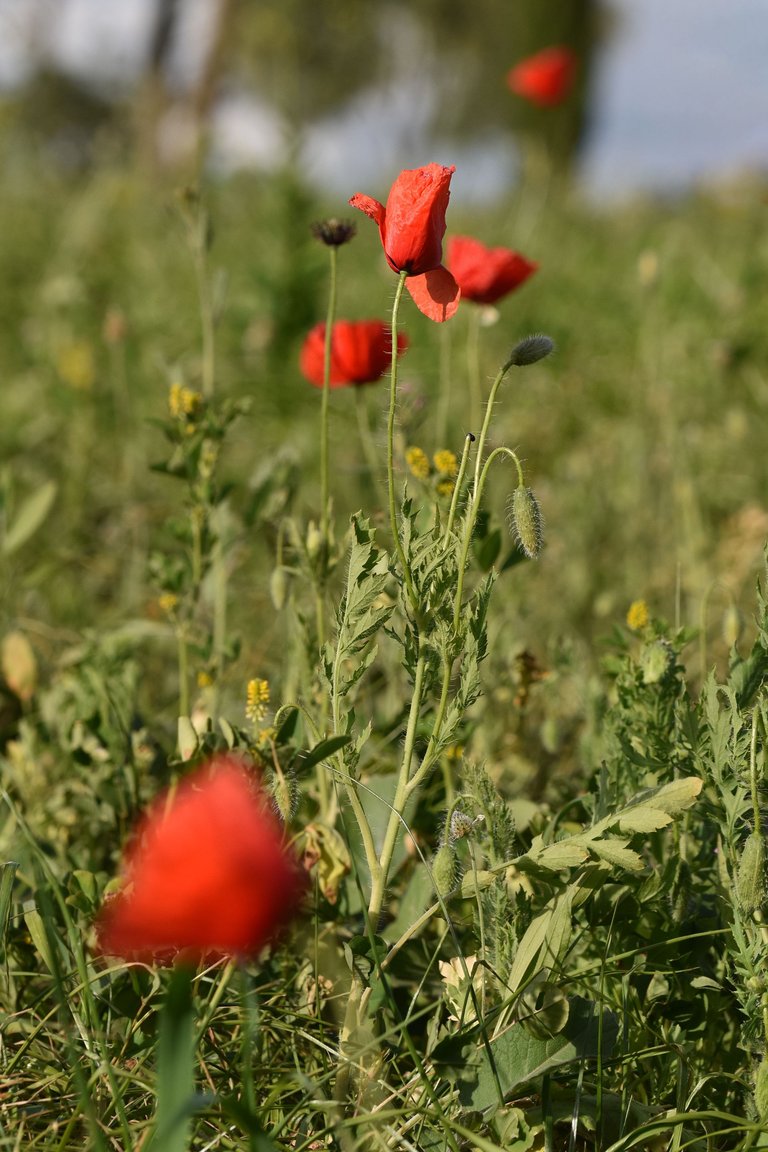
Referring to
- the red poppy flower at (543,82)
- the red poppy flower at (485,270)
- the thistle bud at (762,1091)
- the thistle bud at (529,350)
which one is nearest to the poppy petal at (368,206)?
the thistle bud at (529,350)

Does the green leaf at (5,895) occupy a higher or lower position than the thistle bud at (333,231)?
lower

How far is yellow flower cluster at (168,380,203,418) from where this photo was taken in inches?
62.4

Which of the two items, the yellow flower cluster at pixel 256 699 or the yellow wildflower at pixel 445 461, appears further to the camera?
the yellow wildflower at pixel 445 461

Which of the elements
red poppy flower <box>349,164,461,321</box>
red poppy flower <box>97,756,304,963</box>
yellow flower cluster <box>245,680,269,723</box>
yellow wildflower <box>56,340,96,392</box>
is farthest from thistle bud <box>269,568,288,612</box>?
yellow wildflower <box>56,340,96,392</box>

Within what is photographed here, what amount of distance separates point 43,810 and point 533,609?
1.18m

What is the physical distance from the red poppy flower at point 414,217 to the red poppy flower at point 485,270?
0.48 meters

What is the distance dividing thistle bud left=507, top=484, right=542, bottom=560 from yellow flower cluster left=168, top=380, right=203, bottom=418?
611 mm

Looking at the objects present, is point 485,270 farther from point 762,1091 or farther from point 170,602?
point 762,1091

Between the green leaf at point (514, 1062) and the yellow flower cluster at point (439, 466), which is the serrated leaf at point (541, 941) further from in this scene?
the yellow flower cluster at point (439, 466)

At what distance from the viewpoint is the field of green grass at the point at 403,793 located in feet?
3.54

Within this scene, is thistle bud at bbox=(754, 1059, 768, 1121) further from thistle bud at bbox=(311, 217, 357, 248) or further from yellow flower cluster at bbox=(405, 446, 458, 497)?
thistle bud at bbox=(311, 217, 357, 248)

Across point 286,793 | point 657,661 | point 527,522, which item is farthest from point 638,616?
point 286,793

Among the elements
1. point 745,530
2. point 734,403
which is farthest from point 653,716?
point 734,403

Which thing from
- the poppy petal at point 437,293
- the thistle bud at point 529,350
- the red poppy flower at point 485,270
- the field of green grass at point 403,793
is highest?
the poppy petal at point 437,293
